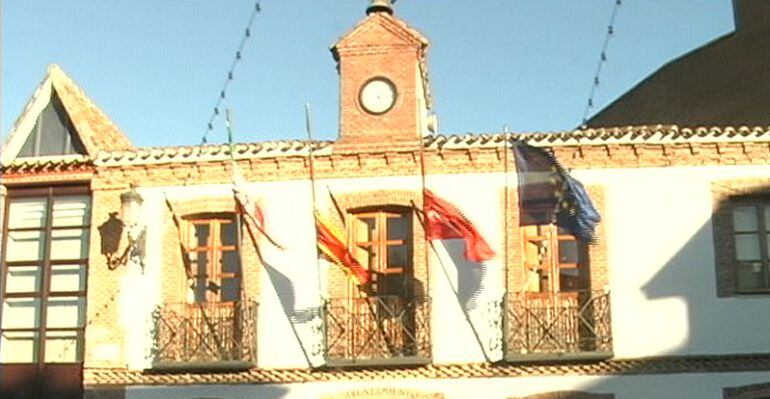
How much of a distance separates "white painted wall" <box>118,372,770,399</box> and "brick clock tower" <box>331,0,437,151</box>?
3.83m

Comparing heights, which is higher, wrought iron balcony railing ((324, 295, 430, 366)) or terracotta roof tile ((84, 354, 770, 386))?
Answer: wrought iron balcony railing ((324, 295, 430, 366))

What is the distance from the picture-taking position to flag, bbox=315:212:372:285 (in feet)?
58.0

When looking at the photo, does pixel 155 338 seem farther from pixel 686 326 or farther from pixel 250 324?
pixel 686 326

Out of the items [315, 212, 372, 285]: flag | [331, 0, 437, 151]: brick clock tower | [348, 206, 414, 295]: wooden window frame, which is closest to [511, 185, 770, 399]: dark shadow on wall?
[348, 206, 414, 295]: wooden window frame

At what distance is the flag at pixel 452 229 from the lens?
17547 millimetres

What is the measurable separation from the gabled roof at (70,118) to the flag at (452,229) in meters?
5.47

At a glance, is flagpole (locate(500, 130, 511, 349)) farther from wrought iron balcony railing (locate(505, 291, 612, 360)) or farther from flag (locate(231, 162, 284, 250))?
flag (locate(231, 162, 284, 250))

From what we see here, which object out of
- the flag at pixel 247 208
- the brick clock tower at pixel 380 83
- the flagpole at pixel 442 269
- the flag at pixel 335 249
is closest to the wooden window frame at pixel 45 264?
the flag at pixel 247 208

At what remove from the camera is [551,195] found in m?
17.4

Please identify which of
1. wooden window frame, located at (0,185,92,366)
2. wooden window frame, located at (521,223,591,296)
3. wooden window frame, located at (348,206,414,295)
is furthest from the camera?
wooden window frame, located at (0,185,92,366)

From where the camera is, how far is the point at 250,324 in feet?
58.7

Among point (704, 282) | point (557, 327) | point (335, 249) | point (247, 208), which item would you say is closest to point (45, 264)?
point (247, 208)

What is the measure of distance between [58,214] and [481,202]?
23.4 feet

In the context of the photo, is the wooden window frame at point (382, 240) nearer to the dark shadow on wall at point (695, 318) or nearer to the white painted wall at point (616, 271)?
the white painted wall at point (616, 271)
